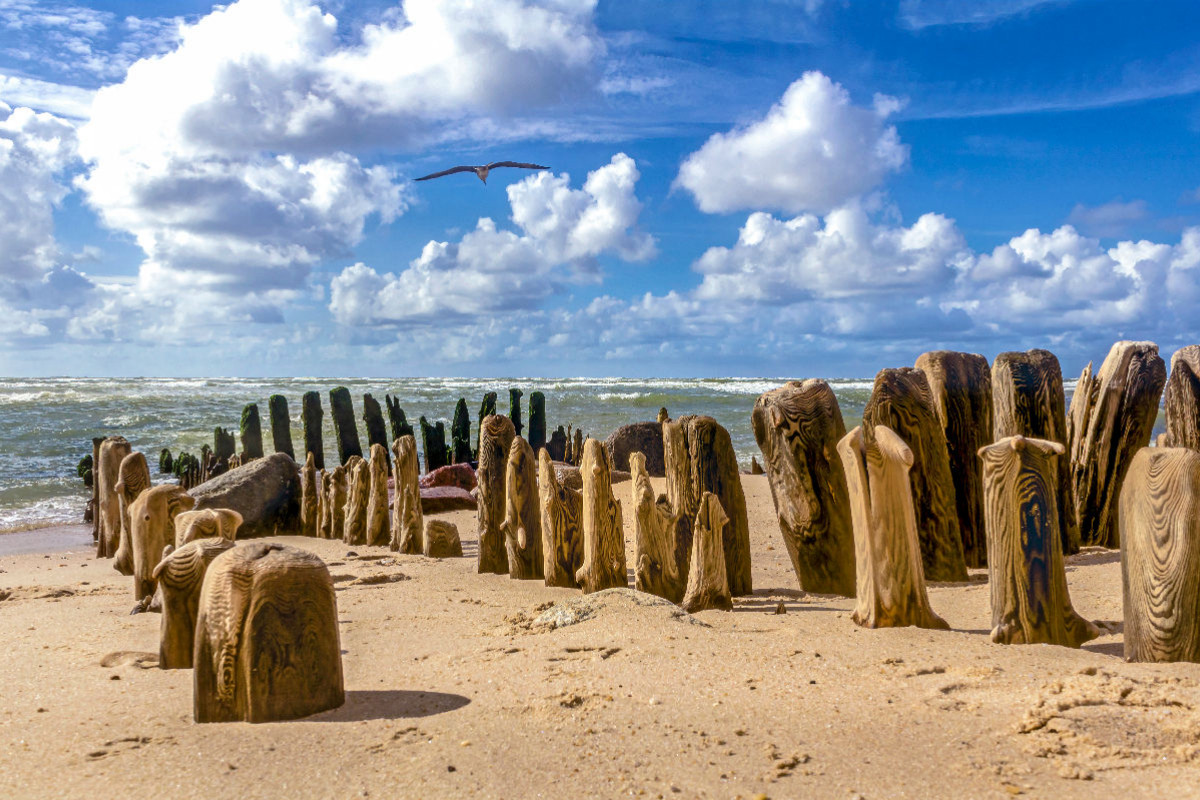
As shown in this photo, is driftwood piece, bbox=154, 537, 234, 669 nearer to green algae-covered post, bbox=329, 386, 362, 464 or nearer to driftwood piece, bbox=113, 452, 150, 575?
driftwood piece, bbox=113, 452, 150, 575

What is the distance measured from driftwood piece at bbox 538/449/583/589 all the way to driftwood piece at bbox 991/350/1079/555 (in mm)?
3567

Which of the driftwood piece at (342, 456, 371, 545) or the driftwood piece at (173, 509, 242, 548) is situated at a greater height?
the driftwood piece at (173, 509, 242, 548)

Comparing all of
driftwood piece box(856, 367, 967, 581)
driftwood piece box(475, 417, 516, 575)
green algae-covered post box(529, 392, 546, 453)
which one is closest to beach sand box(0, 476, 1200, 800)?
driftwood piece box(856, 367, 967, 581)

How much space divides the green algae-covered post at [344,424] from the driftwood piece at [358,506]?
8.76 metres

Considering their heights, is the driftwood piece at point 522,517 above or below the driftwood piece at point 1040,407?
below

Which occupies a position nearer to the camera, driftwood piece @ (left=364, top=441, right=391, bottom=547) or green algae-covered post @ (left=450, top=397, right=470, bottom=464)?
driftwood piece @ (left=364, top=441, right=391, bottom=547)

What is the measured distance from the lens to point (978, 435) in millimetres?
6965

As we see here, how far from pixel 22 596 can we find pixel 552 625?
5.72m

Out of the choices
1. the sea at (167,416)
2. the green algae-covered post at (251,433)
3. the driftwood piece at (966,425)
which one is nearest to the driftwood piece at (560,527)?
the driftwood piece at (966,425)

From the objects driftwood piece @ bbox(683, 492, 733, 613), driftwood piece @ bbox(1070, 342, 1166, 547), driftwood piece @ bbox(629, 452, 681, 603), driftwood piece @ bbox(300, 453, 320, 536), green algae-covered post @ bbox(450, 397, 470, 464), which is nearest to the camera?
driftwood piece @ bbox(683, 492, 733, 613)

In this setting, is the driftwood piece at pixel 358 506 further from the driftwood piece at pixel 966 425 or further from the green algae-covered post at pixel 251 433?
the green algae-covered post at pixel 251 433

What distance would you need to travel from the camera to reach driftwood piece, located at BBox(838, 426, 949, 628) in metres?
4.72

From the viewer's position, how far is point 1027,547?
173 inches

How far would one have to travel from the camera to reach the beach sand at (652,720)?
10.1ft
